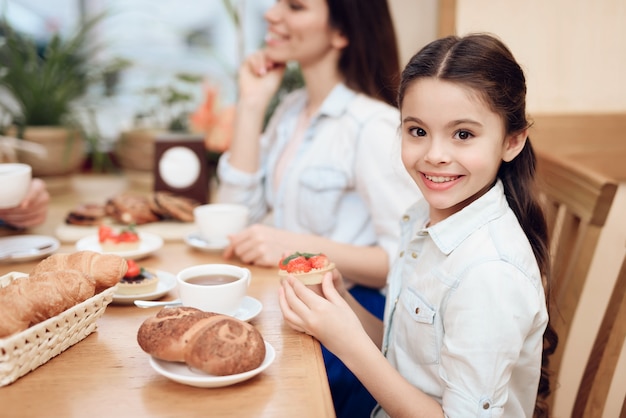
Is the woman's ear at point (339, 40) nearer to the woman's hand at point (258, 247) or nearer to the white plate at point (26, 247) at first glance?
the woman's hand at point (258, 247)

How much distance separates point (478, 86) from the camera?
40.0 inches

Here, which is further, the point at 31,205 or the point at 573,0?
the point at 573,0

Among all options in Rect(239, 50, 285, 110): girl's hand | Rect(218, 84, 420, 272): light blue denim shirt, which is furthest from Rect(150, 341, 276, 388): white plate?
Rect(239, 50, 285, 110): girl's hand

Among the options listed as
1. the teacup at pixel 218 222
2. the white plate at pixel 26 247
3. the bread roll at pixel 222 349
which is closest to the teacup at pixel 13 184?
the white plate at pixel 26 247

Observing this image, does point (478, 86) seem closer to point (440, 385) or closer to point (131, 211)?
point (440, 385)

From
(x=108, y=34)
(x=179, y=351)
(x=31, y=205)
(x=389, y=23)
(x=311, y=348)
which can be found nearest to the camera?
(x=179, y=351)

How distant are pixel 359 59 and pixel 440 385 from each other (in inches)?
39.1

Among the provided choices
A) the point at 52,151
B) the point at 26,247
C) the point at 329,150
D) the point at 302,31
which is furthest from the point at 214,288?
the point at 52,151

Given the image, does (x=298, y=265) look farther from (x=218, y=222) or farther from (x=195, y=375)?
(x=218, y=222)

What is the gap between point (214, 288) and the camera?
1018 mm

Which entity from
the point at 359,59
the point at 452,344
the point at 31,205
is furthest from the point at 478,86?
the point at 31,205

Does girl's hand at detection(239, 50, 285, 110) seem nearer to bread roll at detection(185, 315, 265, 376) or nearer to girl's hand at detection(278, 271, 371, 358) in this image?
girl's hand at detection(278, 271, 371, 358)

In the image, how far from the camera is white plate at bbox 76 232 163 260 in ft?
4.64

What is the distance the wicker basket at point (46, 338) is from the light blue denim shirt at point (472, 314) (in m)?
0.50
